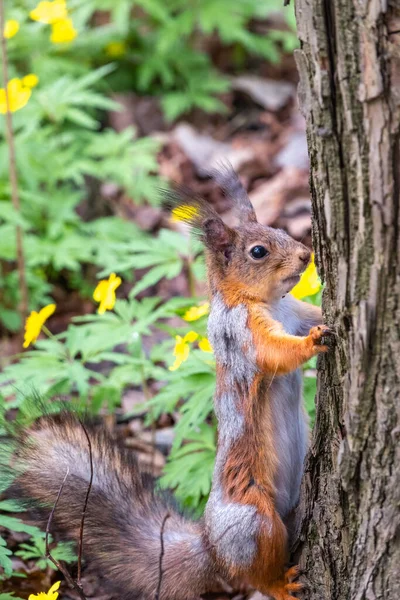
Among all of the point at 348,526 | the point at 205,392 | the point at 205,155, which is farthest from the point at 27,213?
the point at 348,526

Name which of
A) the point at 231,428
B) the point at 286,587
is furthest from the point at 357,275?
the point at 286,587

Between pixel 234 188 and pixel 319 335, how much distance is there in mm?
828

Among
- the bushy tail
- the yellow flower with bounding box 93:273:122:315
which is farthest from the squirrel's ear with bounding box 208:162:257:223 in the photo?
the bushy tail

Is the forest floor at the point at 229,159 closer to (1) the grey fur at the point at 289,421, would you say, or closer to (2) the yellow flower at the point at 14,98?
(1) the grey fur at the point at 289,421

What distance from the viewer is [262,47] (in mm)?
7707

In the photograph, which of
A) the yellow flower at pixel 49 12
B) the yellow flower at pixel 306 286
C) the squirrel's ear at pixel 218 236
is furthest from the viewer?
the yellow flower at pixel 49 12

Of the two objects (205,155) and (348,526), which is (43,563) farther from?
(205,155)

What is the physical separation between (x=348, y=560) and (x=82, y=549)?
95cm

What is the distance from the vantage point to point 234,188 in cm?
314

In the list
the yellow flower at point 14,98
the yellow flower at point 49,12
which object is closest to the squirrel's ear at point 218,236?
the yellow flower at point 14,98

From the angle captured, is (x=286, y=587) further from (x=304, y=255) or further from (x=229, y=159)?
(x=229, y=159)

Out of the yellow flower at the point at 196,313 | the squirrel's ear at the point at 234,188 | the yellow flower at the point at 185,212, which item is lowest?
the yellow flower at the point at 196,313

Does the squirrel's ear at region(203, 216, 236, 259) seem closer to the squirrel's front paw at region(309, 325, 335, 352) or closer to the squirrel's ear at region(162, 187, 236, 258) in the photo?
the squirrel's ear at region(162, 187, 236, 258)

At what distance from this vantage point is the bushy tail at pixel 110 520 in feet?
9.87
